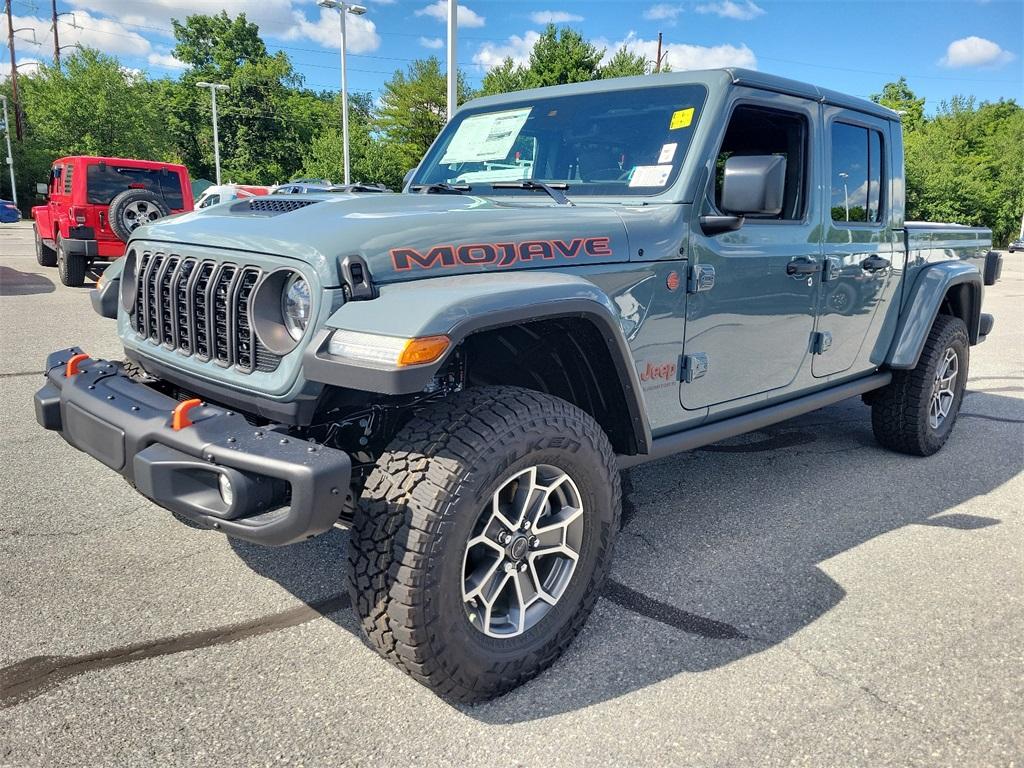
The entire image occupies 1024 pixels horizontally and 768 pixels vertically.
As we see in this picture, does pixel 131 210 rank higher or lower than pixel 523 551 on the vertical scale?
higher

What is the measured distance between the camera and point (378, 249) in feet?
7.38

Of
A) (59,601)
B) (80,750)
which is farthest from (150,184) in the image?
(80,750)

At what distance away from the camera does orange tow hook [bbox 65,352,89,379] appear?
8.94 ft

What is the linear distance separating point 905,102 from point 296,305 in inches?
2794

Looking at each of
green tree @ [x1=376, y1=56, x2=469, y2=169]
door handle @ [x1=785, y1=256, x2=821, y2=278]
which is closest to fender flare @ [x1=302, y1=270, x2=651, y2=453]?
door handle @ [x1=785, y1=256, x2=821, y2=278]

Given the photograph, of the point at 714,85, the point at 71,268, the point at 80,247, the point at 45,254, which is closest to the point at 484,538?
the point at 714,85

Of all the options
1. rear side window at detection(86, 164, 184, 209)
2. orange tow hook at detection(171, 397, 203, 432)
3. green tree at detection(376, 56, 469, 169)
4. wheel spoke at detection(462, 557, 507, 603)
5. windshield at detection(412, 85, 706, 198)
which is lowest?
wheel spoke at detection(462, 557, 507, 603)

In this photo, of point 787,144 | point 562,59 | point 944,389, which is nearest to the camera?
point 787,144

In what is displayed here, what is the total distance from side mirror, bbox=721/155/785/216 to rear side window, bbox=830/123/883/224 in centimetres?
105

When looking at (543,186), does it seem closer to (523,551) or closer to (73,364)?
(523,551)

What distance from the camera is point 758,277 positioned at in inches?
129

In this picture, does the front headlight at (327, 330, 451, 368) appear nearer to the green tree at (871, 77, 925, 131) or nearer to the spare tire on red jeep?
the spare tire on red jeep

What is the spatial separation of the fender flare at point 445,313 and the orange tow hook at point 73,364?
3.87 feet

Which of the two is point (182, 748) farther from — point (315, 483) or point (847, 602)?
point (847, 602)
